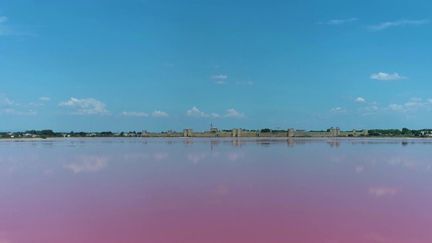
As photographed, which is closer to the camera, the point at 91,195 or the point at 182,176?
the point at 91,195

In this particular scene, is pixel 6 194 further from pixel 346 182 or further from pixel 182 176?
pixel 346 182

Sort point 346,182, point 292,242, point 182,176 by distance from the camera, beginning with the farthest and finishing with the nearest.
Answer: point 182,176
point 346,182
point 292,242

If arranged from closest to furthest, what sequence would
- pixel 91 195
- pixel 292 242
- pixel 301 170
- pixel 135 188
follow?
pixel 292 242 → pixel 91 195 → pixel 135 188 → pixel 301 170

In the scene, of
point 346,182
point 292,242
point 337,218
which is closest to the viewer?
point 292,242

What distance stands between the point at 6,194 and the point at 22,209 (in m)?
1.97

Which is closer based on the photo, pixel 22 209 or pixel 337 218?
pixel 337 218

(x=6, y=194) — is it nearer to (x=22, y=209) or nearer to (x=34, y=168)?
(x=22, y=209)

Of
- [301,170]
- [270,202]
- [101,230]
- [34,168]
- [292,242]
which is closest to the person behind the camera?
[292,242]

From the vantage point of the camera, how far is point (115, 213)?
8023 millimetres

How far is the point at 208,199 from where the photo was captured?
9469 millimetres

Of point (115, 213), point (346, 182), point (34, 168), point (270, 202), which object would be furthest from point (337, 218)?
point (34, 168)

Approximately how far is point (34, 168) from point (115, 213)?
30.6 feet

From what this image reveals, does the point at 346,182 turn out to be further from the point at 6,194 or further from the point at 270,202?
the point at 6,194

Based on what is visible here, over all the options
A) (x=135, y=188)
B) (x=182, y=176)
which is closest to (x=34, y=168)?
(x=182, y=176)
